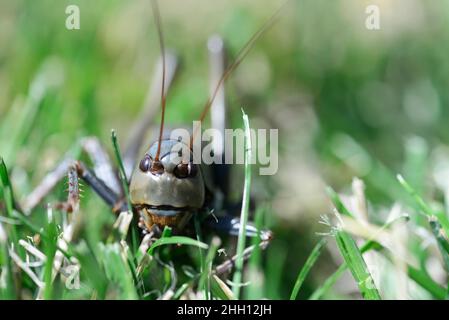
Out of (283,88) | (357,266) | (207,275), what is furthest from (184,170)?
(283,88)

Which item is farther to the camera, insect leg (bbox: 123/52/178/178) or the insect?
insect leg (bbox: 123/52/178/178)

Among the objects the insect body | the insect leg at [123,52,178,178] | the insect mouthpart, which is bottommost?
the insect mouthpart

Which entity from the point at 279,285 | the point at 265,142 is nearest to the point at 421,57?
the point at 265,142

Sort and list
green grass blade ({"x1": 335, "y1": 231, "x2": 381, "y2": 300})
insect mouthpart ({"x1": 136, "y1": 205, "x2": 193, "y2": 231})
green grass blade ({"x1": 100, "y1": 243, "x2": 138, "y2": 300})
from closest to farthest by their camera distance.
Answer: green grass blade ({"x1": 100, "y1": 243, "x2": 138, "y2": 300})
green grass blade ({"x1": 335, "y1": 231, "x2": 381, "y2": 300})
insect mouthpart ({"x1": 136, "y1": 205, "x2": 193, "y2": 231})

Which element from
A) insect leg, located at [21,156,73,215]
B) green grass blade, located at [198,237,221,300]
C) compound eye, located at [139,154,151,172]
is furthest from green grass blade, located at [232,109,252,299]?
insect leg, located at [21,156,73,215]

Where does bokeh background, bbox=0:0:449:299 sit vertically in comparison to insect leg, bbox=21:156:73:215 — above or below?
above

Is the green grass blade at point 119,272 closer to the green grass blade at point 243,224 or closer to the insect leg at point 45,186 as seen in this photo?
the green grass blade at point 243,224

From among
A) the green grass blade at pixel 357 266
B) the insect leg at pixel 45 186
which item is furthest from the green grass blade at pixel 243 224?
the insect leg at pixel 45 186

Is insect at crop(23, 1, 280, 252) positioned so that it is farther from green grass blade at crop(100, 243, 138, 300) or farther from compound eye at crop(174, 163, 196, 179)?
green grass blade at crop(100, 243, 138, 300)
